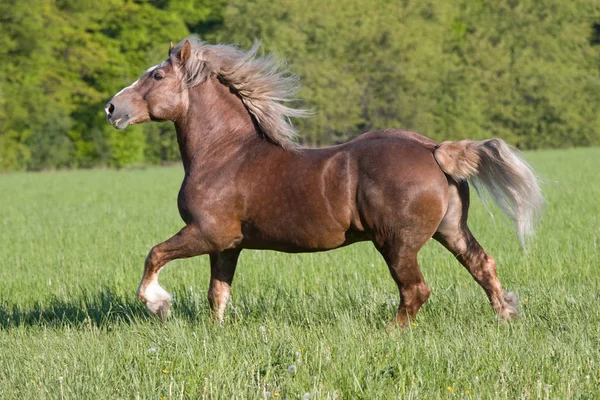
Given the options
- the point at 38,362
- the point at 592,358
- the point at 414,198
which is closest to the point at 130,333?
the point at 38,362

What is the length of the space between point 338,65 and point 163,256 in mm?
52704

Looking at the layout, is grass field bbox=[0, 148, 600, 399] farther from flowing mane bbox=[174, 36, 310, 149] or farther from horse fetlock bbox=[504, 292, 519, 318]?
flowing mane bbox=[174, 36, 310, 149]

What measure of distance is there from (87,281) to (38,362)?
3.98 m

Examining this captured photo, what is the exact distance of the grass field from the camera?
4.77 m

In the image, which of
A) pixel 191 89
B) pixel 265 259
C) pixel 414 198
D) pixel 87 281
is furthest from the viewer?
pixel 265 259

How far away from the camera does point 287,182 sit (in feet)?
20.8

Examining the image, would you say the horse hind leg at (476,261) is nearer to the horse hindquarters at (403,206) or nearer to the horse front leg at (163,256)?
the horse hindquarters at (403,206)

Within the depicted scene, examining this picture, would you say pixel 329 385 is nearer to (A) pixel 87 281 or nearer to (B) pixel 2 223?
(A) pixel 87 281

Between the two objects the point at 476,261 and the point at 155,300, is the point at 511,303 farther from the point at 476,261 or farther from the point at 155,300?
the point at 155,300

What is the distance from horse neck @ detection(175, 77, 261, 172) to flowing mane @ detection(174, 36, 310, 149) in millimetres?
67

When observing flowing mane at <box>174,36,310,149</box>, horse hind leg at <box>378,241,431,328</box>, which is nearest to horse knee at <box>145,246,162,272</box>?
flowing mane at <box>174,36,310,149</box>

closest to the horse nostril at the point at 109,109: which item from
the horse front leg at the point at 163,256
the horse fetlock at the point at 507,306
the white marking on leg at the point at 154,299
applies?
the horse front leg at the point at 163,256

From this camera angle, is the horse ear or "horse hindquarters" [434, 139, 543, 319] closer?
"horse hindquarters" [434, 139, 543, 319]

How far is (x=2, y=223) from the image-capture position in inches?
714
